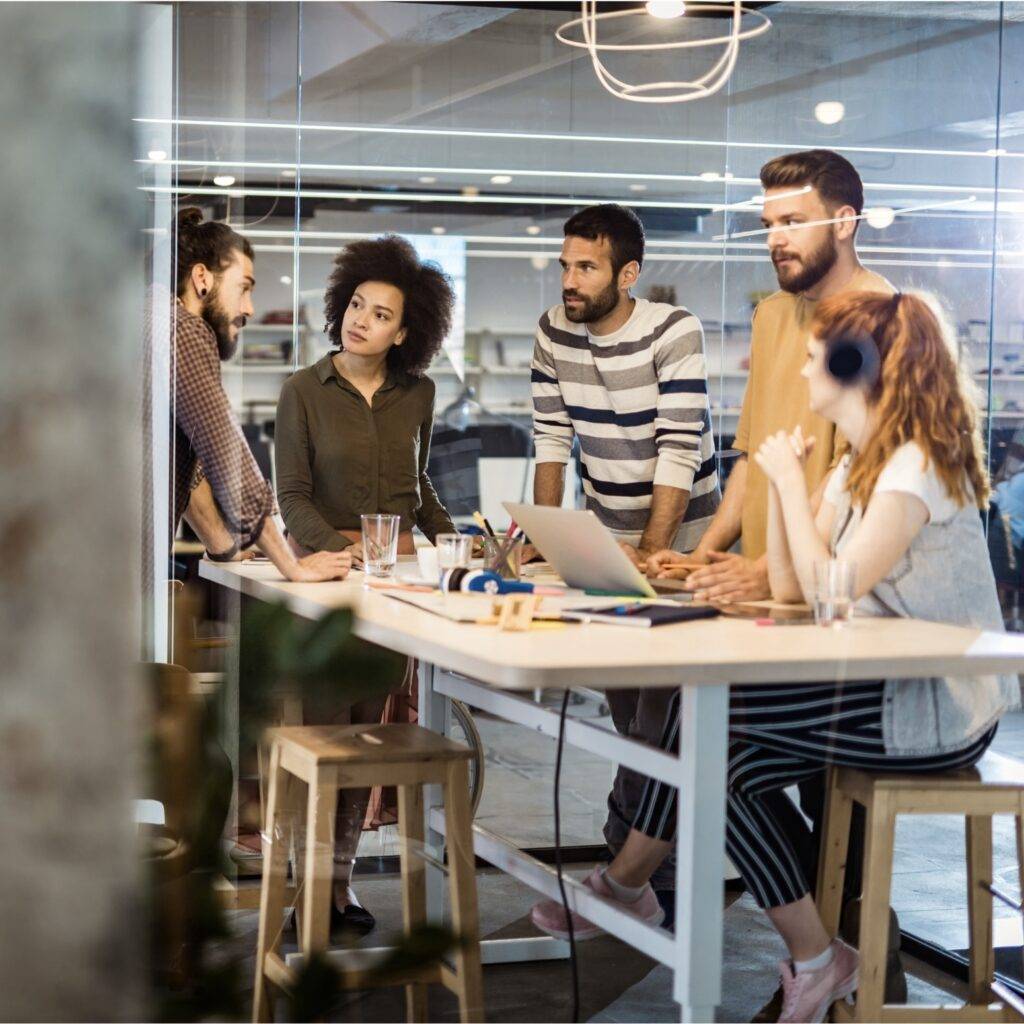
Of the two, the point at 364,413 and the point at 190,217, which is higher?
the point at 190,217

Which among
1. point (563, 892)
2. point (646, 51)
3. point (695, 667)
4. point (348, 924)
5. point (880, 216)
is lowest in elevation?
point (563, 892)

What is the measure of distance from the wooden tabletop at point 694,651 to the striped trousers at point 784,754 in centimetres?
11

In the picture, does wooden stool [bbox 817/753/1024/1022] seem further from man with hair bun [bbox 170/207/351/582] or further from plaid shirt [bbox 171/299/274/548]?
plaid shirt [bbox 171/299/274/548]

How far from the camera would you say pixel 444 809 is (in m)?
2.24

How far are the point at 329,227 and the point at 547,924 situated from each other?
1.50 metres

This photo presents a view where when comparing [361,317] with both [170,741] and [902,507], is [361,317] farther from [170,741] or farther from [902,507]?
[170,741]

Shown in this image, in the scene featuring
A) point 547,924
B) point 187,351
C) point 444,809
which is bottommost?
point 547,924

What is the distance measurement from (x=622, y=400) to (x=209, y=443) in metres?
1.13

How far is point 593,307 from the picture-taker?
3.16 metres

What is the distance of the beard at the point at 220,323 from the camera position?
2176 millimetres

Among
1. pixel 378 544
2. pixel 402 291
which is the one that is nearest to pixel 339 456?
pixel 378 544

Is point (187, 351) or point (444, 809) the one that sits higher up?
point (187, 351)

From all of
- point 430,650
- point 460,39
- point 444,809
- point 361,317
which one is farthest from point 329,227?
point 430,650

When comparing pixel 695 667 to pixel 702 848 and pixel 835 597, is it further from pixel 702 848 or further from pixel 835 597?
pixel 835 597
